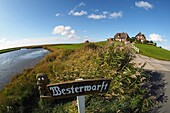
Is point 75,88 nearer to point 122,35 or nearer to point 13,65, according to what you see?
point 13,65

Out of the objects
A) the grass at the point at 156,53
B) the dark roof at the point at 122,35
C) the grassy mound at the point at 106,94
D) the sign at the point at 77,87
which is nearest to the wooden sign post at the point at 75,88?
the sign at the point at 77,87

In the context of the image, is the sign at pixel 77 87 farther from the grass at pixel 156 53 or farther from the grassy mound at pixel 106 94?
the grass at pixel 156 53

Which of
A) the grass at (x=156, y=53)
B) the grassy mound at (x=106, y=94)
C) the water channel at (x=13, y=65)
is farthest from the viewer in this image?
the grass at (x=156, y=53)

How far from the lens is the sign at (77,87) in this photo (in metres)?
5.12

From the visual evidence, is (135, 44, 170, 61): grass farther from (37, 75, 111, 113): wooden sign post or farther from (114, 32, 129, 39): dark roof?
(114, 32, 129, 39): dark roof

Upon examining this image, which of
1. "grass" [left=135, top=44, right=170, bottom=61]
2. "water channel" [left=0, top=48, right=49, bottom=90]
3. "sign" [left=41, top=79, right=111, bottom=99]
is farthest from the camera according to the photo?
"grass" [left=135, top=44, right=170, bottom=61]

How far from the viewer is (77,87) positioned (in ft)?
17.1

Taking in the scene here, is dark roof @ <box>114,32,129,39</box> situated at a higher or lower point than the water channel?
higher

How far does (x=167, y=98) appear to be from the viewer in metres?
8.23

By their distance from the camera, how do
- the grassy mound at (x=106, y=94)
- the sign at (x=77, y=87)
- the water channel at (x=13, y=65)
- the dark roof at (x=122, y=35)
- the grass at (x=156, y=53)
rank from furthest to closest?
the dark roof at (x=122, y=35) < the grass at (x=156, y=53) < the water channel at (x=13, y=65) < the grassy mound at (x=106, y=94) < the sign at (x=77, y=87)

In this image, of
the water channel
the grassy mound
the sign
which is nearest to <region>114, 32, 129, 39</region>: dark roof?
the water channel

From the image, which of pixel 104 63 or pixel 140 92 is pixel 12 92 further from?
pixel 140 92

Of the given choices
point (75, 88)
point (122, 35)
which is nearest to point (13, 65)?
point (75, 88)

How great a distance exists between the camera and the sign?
512 cm
